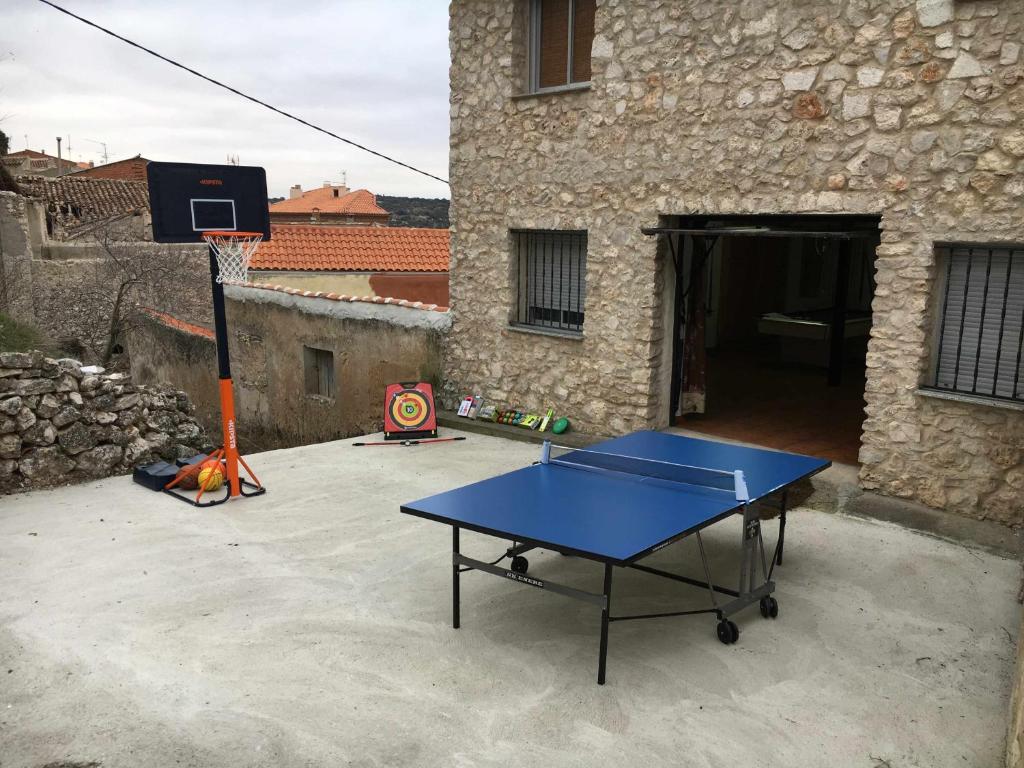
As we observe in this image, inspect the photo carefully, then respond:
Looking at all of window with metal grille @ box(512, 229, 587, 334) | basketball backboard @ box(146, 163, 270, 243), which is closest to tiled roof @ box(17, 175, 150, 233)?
window with metal grille @ box(512, 229, 587, 334)

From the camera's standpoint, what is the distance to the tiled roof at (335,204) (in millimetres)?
39522

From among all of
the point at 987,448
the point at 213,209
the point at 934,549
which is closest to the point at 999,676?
the point at 934,549

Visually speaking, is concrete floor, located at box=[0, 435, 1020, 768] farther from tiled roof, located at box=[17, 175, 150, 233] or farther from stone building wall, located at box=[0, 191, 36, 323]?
tiled roof, located at box=[17, 175, 150, 233]

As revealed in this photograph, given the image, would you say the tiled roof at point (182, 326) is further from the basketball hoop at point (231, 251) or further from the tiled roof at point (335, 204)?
the tiled roof at point (335, 204)

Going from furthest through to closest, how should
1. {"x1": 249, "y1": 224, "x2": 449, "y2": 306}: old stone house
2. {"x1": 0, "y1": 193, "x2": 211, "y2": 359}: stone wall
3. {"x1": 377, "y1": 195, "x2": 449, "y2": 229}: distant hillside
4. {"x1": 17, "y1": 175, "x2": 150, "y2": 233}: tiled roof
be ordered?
{"x1": 377, "y1": 195, "x2": 449, "y2": 229}: distant hillside, {"x1": 17, "y1": 175, "x2": 150, "y2": 233}: tiled roof, {"x1": 0, "y1": 193, "x2": 211, "y2": 359}: stone wall, {"x1": 249, "y1": 224, "x2": 449, "y2": 306}: old stone house

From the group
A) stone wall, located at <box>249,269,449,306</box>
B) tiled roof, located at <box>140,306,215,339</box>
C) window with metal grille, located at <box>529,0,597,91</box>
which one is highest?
window with metal grille, located at <box>529,0,597,91</box>

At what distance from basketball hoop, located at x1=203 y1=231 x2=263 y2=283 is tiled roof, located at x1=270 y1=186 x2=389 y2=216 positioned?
32.5 meters

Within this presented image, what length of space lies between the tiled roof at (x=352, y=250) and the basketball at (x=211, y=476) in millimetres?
9140

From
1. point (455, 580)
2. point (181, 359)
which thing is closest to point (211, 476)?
point (455, 580)

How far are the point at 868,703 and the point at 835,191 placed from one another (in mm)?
4152

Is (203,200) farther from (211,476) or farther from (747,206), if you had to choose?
(747,206)

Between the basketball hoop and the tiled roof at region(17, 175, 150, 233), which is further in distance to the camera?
the tiled roof at region(17, 175, 150, 233)

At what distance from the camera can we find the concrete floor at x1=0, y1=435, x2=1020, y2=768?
3.70 metres

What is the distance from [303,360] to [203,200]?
4.97 metres
